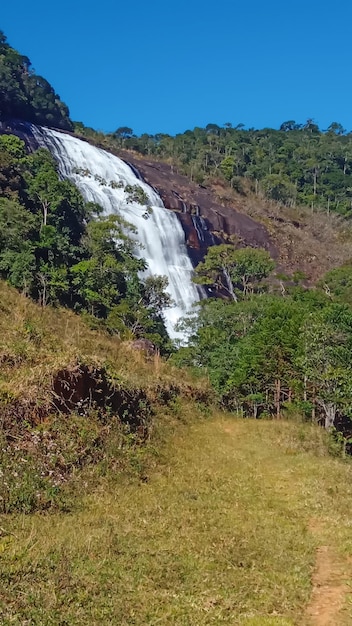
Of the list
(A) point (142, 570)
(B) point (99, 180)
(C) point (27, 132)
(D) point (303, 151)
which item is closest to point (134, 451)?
(A) point (142, 570)

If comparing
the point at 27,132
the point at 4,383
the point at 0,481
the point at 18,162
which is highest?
the point at 27,132

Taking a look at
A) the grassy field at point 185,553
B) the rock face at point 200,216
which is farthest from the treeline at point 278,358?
the rock face at point 200,216

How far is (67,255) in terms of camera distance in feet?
97.9

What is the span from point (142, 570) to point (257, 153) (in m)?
88.3

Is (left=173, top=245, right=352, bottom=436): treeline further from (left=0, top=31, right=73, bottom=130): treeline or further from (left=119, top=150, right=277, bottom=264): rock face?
(left=0, top=31, right=73, bottom=130): treeline

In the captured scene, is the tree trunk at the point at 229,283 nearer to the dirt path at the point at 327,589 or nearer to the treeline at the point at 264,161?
the treeline at the point at 264,161

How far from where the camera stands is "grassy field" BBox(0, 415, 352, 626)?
505 cm

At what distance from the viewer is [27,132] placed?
147 feet

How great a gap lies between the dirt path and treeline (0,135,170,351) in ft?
59.2

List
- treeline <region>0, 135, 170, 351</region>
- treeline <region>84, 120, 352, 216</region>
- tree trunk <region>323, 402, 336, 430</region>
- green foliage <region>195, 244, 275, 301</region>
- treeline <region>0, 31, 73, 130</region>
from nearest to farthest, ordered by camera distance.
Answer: tree trunk <region>323, 402, 336, 430</region> < treeline <region>0, 135, 170, 351</region> < green foliage <region>195, 244, 275, 301</region> < treeline <region>0, 31, 73, 130</region> < treeline <region>84, 120, 352, 216</region>

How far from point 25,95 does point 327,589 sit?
5584 cm

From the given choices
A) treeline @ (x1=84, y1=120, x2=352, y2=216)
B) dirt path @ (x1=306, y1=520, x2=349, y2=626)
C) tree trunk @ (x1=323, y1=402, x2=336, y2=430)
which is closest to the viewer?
dirt path @ (x1=306, y1=520, x2=349, y2=626)

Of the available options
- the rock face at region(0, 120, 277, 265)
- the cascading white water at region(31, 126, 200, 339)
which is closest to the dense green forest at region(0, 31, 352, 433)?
the cascading white water at region(31, 126, 200, 339)

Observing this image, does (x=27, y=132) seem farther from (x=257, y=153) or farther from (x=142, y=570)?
(x=257, y=153)
